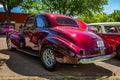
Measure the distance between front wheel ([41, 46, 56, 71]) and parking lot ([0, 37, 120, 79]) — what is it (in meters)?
0.17

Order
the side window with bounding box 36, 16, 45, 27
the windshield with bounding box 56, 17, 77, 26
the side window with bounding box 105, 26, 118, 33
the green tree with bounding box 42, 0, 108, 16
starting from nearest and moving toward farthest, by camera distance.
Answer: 1. the side window with bounding box 36, 16, 45, 27
2. the windshield with bounding box 56, 17, 77, 26
3. the side window with bounding box 105, 26, 118, 33
4. the green tree with bounding box 42, 0, 108, 16

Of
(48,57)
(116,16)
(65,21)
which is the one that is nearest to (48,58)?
(48,57)

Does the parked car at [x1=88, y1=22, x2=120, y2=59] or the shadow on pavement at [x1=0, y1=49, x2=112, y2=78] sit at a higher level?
the parked car at [x1=88, y1=22, x2=120, y2=59]

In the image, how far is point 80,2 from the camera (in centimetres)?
4403

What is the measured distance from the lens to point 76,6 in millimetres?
44781

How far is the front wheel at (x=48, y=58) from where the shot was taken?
7.81 m

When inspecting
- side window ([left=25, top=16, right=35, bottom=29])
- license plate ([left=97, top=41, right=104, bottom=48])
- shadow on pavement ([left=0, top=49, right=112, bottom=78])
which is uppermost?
side window ([left=25, top=16, right=35, bottom=29])

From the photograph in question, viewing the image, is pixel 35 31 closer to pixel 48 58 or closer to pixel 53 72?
pixel 48 58

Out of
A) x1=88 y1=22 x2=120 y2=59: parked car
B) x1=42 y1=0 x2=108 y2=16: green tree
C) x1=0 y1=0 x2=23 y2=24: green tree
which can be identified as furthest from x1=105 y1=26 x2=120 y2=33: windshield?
x1=42 y1=0 x2=108 y2=16: green tree

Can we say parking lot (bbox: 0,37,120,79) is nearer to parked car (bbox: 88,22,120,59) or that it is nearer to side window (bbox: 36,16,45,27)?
parked car (bbox: 88,22,120,59)

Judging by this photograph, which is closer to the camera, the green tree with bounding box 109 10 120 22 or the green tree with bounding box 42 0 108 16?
the green tree with bounding box 42 0 108 16

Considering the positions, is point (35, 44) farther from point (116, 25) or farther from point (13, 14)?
point (13, 14)

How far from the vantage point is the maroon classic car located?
24.2ft

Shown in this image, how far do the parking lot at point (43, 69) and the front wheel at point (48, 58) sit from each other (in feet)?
0.54
